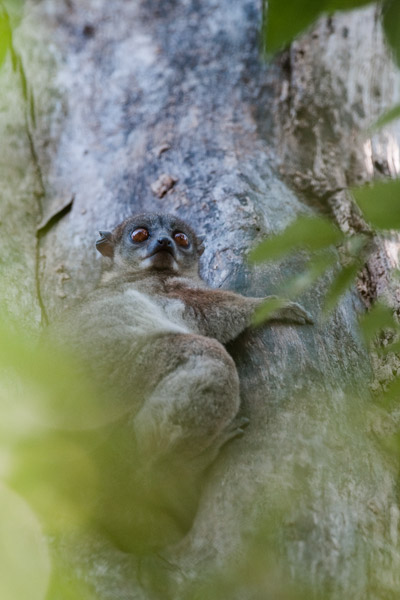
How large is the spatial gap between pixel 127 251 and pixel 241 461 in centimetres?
210

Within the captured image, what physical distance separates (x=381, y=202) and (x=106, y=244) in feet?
12.1

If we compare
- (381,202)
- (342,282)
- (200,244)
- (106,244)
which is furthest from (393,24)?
(106,244)

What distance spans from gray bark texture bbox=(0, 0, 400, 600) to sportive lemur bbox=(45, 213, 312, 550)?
0.13m

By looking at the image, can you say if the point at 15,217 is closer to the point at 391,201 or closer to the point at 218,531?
the point at 218,531

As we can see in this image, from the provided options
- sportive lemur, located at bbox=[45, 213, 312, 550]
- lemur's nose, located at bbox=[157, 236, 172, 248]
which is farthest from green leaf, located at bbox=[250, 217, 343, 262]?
lemur's nose, located at bbox=[157, 236, 172, 248]

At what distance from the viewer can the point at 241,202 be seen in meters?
4.70

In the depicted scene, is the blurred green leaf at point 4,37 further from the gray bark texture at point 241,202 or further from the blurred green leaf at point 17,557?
the gray bark texture at point 241,202

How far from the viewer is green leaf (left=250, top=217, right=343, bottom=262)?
123cm

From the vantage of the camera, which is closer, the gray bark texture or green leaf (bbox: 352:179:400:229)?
green leaf (bbox: 352:179:400:229)

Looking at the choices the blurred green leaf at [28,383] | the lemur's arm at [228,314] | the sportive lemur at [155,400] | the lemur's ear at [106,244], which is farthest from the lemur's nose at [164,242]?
the blurred green leaf at [28,383]

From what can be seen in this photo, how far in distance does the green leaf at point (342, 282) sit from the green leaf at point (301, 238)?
0.14 meters

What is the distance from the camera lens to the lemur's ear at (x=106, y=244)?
4.63 meters

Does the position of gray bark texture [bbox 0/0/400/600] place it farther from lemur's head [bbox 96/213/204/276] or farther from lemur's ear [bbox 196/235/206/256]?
lemur's head [bbox 96/213/204/276]

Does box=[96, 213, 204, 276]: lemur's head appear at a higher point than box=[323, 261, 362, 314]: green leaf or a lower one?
lower
